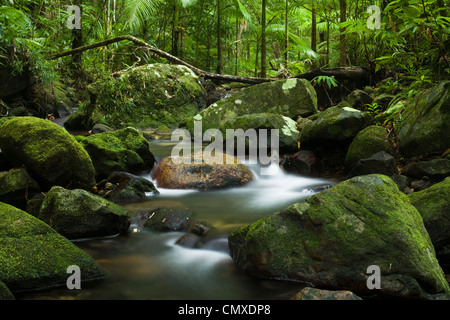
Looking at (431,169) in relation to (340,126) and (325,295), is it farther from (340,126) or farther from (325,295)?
(325,295)

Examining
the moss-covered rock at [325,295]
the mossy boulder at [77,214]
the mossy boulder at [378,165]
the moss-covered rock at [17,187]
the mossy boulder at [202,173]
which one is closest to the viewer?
the moss-covered rock at [325,295]

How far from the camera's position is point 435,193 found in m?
3.16

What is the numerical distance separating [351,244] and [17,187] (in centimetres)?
357

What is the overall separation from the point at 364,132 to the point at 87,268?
4.24 meters

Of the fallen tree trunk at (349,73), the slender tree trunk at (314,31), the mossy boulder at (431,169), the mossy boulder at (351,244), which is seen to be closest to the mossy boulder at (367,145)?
the mossy boulder at (431,169)

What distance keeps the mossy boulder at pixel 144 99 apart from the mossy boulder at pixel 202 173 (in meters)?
3.91

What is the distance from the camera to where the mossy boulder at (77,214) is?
341 cm

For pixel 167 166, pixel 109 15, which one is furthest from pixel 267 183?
pixel 109 15

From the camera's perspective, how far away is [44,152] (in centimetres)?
424

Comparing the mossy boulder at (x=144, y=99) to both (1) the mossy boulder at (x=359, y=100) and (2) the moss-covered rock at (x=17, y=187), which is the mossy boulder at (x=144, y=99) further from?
(2) the moss-covered rock at (x=17, y=187)

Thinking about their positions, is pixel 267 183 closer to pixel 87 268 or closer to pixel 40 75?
pixel 87 268

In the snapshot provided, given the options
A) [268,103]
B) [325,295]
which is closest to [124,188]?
[325,295]

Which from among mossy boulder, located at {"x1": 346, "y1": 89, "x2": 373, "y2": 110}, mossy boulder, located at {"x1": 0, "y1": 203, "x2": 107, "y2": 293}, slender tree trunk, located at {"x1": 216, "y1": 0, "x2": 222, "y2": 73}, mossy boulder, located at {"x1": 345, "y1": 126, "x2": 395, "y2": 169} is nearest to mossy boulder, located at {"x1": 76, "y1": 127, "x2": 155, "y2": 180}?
mossy boulder, located at {"x1": 0, "y1": 203, "x2": 107, "y2": 293}
